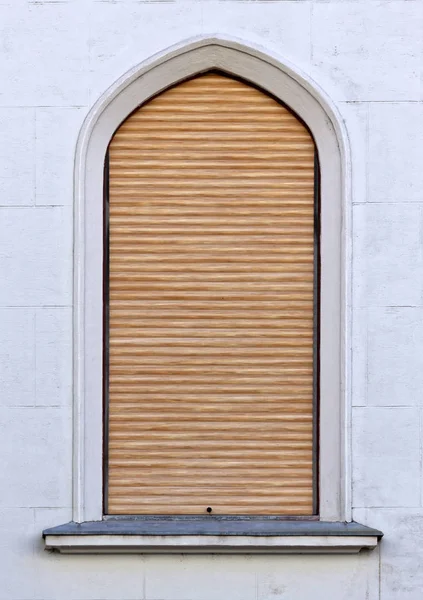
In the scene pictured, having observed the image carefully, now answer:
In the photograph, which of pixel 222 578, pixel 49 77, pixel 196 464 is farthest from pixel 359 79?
pixel 222 578

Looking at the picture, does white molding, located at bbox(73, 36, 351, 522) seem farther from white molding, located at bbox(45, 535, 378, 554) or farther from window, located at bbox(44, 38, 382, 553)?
white molding, located at bbox(45, 535, 378, 554)

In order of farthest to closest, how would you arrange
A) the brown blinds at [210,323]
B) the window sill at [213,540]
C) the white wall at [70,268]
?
the brown blinds at [210,323] → the white wall at [70,268] → the window sill at [213,540]

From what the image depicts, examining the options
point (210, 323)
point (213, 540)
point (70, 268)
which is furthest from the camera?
point (210, 323)

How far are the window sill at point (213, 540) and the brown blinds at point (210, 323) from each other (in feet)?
0.91

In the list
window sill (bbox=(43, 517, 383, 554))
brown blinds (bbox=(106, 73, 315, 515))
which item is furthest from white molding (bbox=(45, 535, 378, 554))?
brown blinds (bbox=(106, 73, 315, 515))

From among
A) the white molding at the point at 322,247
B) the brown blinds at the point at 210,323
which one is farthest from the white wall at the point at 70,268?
the brown blinds at the point at 210,323

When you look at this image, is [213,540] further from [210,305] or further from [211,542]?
[210,305]

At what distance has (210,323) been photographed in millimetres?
5859

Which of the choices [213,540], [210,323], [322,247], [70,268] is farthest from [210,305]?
Answer: [213,540]

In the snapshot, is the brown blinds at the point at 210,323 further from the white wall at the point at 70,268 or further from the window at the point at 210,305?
the white wall at the point at 70,268

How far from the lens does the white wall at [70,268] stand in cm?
568

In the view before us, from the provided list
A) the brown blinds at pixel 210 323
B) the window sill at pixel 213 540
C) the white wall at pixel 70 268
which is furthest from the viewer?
the brown blinds at pixel 210 323

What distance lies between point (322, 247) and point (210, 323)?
95 cm

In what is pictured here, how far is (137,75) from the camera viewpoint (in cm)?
573
